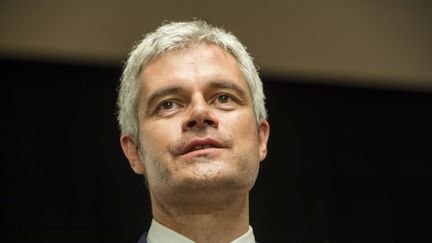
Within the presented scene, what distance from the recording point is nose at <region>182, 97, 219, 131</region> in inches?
73.0

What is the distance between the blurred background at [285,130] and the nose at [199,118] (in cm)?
159

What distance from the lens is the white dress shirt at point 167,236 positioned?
75.1 inches

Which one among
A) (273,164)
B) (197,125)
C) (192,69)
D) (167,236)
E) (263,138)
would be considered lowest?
(273,164)

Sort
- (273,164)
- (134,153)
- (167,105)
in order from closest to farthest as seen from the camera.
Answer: (167,105)
(134,153)
(273,164)

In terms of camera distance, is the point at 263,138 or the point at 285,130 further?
the point at 285,130

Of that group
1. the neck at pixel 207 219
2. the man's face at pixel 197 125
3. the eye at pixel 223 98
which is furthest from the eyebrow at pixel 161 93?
the neck at pixel 207 219

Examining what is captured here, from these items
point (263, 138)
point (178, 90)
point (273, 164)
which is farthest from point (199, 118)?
point (273, 164)

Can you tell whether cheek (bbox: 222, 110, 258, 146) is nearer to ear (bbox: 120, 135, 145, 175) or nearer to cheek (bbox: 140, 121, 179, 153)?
cheek (bbox: 140, 121, 179, 153)

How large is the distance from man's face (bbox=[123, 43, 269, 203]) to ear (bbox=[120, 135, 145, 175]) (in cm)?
3

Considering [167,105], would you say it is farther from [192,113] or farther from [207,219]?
[207,219]

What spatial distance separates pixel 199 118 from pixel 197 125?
21 millimetres

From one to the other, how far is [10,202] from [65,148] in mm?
352

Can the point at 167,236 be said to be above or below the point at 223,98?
below

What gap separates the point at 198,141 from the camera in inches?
72.4
